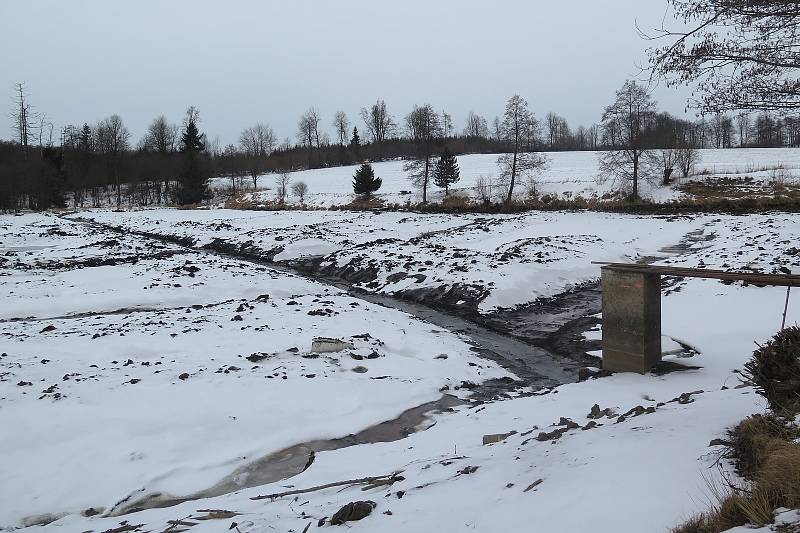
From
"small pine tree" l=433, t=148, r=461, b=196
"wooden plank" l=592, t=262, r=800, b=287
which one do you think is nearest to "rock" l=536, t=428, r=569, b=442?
"wooden plank" l=592, t=262, r=800, b=287

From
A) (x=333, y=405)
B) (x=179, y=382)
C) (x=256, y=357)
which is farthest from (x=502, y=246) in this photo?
(x=179, y=382)

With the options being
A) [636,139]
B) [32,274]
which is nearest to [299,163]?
[636,139]

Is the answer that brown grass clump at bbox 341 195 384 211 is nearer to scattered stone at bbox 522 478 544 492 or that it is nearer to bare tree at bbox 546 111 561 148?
scattered stone at bbox 522 478 544 492

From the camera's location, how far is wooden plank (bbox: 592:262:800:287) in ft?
18.4

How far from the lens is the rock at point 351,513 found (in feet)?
12.5

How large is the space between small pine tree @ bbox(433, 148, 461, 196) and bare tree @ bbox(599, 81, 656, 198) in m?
13.5

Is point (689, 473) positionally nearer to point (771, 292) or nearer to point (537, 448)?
point (537, 448)

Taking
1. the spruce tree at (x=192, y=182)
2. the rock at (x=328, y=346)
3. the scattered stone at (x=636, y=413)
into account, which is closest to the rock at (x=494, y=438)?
the scattered stone at (x=636, y=413)

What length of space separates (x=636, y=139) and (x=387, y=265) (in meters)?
30.1

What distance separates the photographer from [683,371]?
24.0 feet

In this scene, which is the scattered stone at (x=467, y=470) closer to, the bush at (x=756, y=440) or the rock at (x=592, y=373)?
the bush at (x=756, y=440)

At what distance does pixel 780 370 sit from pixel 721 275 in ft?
7.79

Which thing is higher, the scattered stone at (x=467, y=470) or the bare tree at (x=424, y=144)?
the bare tree at (x=424, y=144)

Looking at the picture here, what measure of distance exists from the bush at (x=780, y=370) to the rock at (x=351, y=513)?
3175 millimetres
